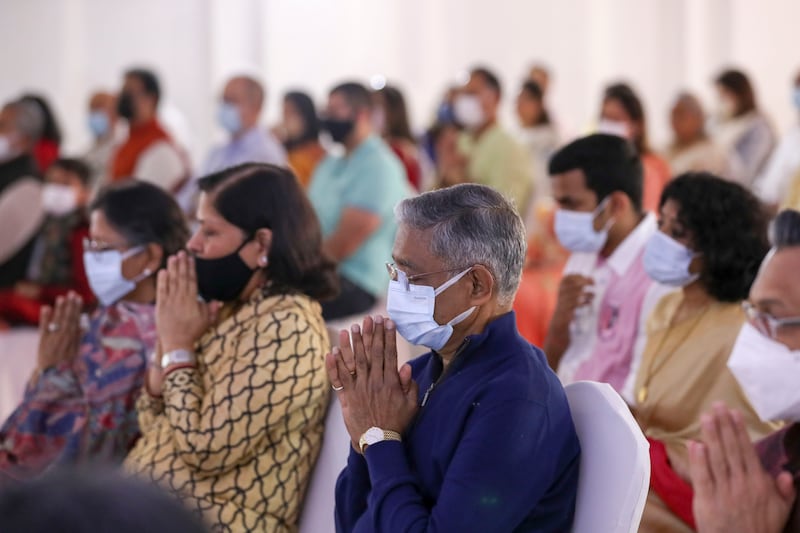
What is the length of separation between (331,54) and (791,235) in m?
8.24

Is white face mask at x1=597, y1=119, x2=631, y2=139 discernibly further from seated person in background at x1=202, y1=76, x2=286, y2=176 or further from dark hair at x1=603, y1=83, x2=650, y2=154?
seated person in background at x1=202, y1=76, x2=286, y2=176

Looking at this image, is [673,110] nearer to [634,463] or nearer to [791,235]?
[791,235]

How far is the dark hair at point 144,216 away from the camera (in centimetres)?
299

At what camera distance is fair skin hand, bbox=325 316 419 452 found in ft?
6.31

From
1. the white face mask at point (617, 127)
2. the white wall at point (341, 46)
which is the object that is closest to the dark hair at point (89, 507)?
the white face mask at point (617, 127)

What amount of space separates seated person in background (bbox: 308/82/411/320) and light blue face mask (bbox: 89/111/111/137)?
2847 mm

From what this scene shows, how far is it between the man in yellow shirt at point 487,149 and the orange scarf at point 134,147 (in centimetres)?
153

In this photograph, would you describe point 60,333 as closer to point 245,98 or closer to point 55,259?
point 55,259

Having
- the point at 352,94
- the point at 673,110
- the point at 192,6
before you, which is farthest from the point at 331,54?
the point at 352,94

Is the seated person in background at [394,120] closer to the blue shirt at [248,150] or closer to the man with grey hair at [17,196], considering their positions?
the blue shirt at [248,150]

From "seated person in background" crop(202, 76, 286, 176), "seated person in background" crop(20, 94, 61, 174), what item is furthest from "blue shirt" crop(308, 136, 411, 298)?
"seated person in background" crop(20, 94, 61, 174)

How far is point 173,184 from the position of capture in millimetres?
5555

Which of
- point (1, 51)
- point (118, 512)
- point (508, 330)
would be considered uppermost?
point (118, 512)

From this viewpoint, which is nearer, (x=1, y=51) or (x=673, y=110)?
(x=673, y=110)
